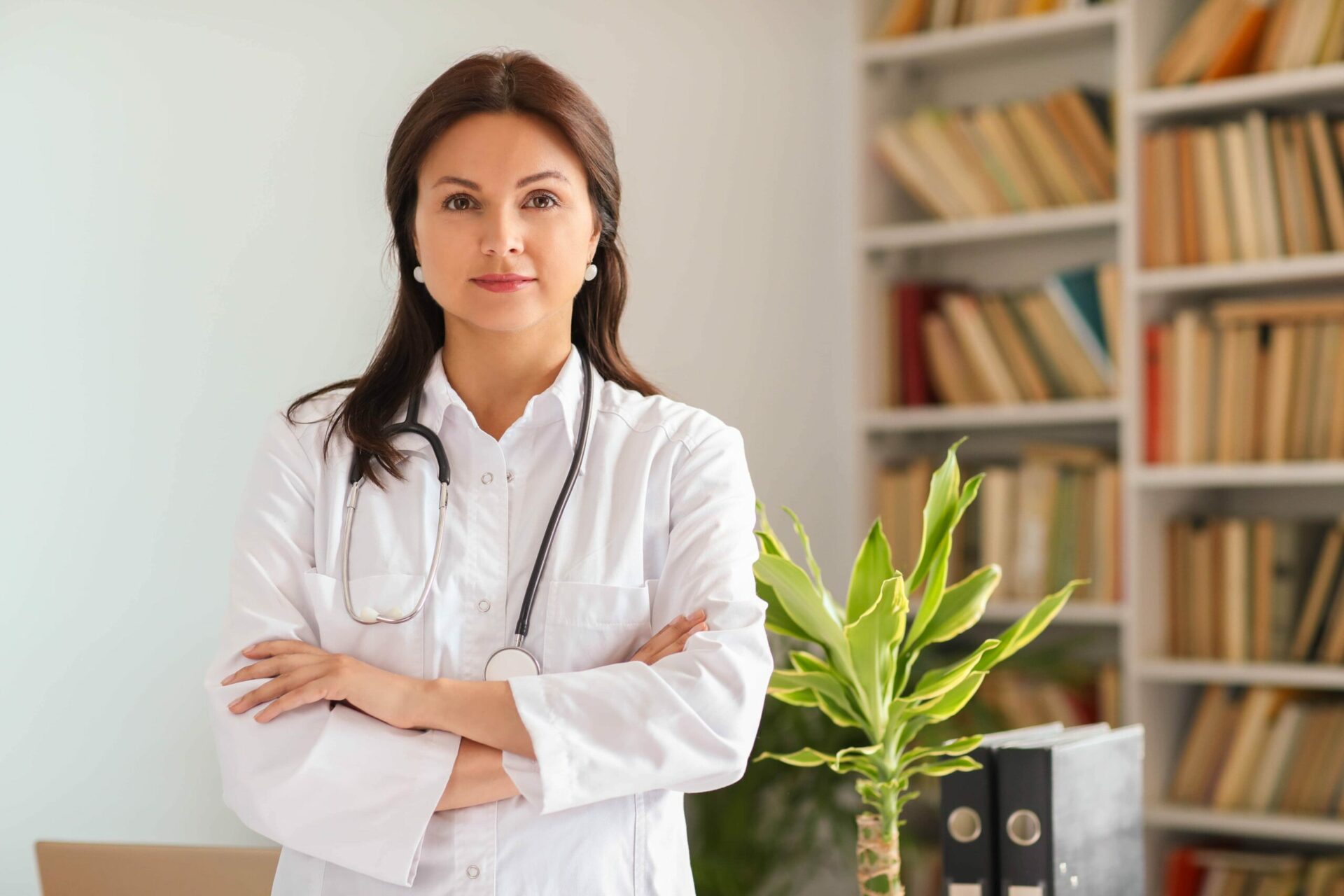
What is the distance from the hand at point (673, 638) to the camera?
1246mm

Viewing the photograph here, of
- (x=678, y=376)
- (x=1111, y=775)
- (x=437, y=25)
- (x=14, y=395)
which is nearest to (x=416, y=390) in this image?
(x=14, y=395)

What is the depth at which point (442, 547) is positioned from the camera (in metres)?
1.28

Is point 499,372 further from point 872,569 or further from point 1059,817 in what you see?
point 1059,817

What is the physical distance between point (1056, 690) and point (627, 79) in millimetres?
1629

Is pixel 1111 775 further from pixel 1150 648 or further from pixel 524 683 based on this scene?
pixel 1150 648

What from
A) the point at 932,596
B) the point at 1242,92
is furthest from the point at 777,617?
the point at 1242,92

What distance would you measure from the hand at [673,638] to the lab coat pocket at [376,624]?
200 mm

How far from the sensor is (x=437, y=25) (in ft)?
7.80

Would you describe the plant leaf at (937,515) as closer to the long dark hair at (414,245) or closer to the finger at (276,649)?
the long dark hair at (414,245)

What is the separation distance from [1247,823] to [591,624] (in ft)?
6.93

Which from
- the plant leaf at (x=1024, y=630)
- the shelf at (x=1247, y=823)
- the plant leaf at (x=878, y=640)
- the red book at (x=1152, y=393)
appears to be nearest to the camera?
the plant leaf at (x=878, y=640)

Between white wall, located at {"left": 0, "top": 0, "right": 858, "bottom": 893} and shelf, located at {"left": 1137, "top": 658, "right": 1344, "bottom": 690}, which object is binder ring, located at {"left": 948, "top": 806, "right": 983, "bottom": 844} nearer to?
white wall, located at {"left": 0, "top": 0, "right": 858, "bottom": 893}

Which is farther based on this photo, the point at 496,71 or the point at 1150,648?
the point at 1150,648

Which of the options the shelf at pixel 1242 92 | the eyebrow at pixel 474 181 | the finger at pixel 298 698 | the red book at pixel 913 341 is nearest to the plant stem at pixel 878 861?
the finger at pixel 298 698
